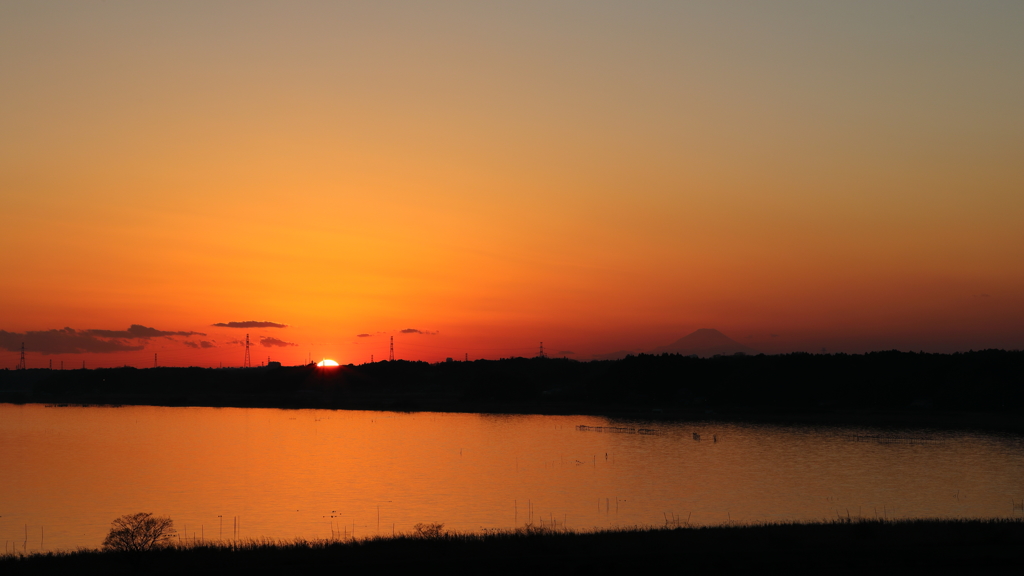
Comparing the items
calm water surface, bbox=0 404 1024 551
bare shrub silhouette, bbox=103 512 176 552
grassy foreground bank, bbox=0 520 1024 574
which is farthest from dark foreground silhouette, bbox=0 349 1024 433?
bare shrub silhouette, bbox=103 512 176 552

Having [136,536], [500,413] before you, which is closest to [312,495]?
[136,536]

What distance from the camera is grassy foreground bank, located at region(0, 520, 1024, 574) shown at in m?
23.2

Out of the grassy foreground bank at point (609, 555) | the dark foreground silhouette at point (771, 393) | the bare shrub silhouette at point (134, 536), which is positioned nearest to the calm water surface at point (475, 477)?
the bare shrub silhouette at point (134, 536)

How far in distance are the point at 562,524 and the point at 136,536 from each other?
A: 61.9 feet

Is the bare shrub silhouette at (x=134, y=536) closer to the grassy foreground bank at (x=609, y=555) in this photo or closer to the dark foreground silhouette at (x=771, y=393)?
the grassy foreground bank at (x=609, y=555)

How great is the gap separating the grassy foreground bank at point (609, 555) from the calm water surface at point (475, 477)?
9973 millimetres

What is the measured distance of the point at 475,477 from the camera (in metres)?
56.3

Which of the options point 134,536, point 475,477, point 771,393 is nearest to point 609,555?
point 134,536

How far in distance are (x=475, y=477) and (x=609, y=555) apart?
1292 inches

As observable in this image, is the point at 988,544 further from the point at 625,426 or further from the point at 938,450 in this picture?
the point at 625,426

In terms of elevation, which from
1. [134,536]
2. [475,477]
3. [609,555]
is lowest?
[475,477]

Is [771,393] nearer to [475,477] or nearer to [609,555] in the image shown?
[475,477]

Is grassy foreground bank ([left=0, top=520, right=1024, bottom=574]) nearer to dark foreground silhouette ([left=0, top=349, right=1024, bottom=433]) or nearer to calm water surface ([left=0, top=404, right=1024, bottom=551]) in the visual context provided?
calm water surface ([left=0, top=404, right=1024, bottom=551])

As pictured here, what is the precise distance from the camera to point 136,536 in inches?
1056
